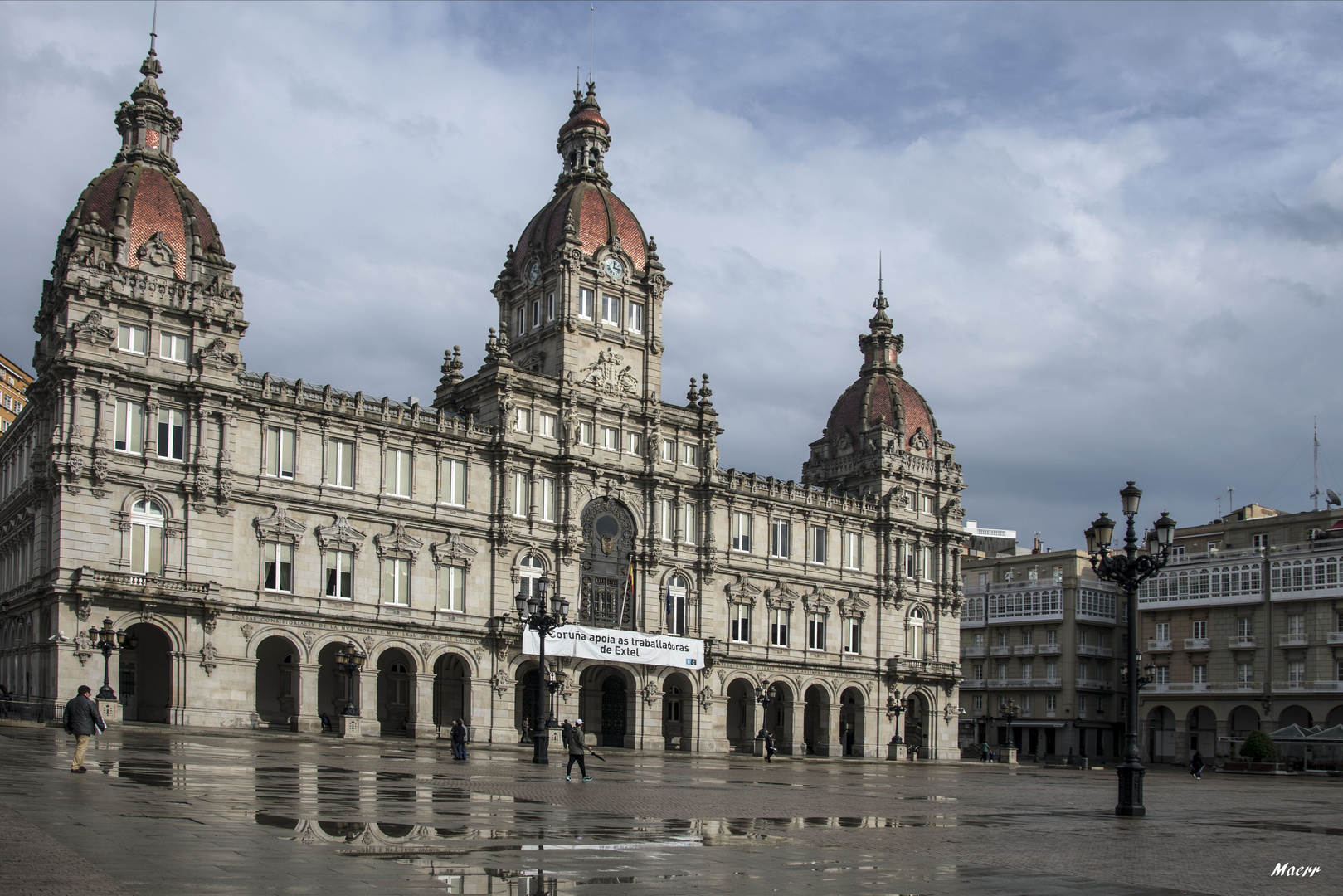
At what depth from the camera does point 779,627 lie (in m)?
76.8

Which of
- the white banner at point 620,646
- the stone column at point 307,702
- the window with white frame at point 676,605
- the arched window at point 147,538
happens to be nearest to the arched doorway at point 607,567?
the white banner at point 620,646

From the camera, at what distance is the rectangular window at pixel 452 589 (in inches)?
2462

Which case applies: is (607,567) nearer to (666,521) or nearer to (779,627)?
(666,521)

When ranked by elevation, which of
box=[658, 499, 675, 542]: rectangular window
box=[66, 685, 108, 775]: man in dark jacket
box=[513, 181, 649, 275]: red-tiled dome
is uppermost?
box=[513, 181, 649, 275]: red-tiled dome

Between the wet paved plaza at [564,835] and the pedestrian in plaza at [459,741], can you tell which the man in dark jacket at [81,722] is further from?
the pedestrian in plaza at [459,741]

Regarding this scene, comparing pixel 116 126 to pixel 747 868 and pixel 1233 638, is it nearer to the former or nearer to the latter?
pixel 747 868

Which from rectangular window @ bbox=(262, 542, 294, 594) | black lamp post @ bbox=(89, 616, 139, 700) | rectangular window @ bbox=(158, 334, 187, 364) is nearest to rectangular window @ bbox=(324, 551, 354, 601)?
rectangular window @ bbox=(262, 542, 294, 594)

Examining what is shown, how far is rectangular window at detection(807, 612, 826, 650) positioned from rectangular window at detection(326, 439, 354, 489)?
30.8 metres

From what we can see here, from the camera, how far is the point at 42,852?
42.7 ft

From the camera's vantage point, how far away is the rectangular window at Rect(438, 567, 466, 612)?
62531mm

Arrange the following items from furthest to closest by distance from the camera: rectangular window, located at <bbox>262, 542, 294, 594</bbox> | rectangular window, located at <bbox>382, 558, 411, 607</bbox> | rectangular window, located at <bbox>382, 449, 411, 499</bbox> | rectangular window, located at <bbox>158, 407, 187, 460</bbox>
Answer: rectangular window, located at <bbox>382, 449, 411, 499</bbox>, rectangular window, located at <bbox>382, 558, 411, 607</bbox>, rectangular window, located at <bbox>262, 542, 294, 594</bbox>, rectangular window, located at <bbox>158, 407, 187, 460</bbox>

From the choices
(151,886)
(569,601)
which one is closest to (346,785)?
(151,886)

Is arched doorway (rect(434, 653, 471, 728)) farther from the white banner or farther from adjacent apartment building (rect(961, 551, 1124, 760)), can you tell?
adjacent apartment building (rect(961, 551, 1124, 760))

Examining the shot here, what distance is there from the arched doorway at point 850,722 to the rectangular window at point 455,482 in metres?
29.4
